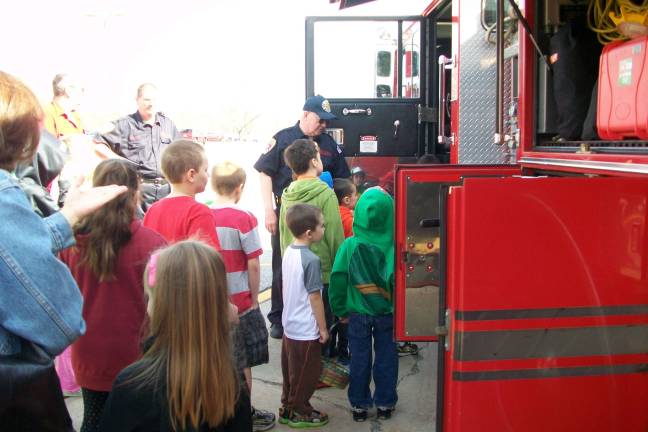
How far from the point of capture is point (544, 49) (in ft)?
12.6

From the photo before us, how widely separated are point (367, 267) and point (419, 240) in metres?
0.34

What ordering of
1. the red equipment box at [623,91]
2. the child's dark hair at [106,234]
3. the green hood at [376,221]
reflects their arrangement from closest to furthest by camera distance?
the child's dark hair at [106,234]
the red equipment box at [623,91]
the green hood at [376,221]

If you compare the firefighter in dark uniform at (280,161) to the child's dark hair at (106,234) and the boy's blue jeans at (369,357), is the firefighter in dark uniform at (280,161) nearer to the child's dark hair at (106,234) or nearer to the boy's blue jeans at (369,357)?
the boy's blue jeans at (369,357)

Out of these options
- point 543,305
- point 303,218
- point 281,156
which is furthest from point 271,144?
point 543,305

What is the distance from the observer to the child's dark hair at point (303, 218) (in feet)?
11.9

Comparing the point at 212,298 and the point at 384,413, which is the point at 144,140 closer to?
the point at 384,413

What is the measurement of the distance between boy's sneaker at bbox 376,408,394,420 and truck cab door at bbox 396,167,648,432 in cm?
131

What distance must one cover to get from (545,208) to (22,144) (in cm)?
179

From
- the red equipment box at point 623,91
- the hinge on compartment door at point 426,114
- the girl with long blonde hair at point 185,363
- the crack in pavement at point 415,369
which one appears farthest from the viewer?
the hinge on compartment door at point 426,114

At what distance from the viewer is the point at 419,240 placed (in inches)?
144

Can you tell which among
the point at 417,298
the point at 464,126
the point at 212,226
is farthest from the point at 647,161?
the point at 464,126

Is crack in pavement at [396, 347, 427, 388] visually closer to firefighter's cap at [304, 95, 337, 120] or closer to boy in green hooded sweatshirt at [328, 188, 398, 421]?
boy in green hooded sweatshirt at [328, 188, 398, 421]

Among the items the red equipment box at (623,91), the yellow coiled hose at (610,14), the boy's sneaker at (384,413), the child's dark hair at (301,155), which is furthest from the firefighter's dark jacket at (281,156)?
the red equipment box at (623,91)

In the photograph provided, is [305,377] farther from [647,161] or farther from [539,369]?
[647,161]
